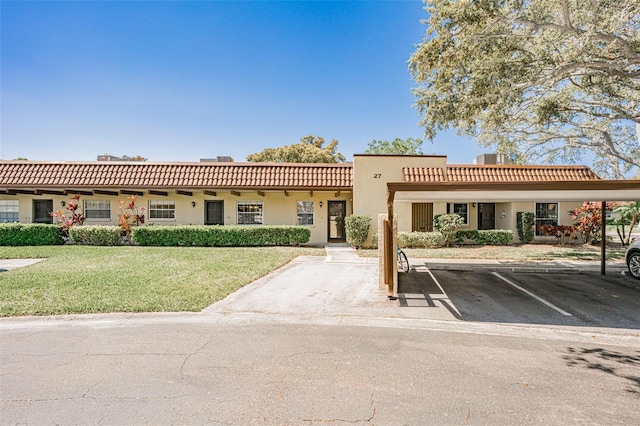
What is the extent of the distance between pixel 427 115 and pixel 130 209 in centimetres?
1476

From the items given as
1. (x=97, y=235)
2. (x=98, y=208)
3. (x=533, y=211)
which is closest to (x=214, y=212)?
(x=97, y=235)

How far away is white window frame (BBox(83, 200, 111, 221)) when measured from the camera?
58.9 feet

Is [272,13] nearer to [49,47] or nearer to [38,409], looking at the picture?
[49,47]

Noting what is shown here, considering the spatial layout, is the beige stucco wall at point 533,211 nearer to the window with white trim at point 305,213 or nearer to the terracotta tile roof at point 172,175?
the terracotta tile roof at point 172,175

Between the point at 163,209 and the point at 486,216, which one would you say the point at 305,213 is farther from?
the point at 486,216

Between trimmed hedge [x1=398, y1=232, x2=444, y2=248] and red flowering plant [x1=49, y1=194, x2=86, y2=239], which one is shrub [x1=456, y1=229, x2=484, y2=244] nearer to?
trimmed hedge [x1=398, y1=232, x2=444, y2=248]

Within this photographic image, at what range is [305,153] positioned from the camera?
3828cm

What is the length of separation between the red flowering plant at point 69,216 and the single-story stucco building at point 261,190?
41cm

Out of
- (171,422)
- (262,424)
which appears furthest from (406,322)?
(171,422)

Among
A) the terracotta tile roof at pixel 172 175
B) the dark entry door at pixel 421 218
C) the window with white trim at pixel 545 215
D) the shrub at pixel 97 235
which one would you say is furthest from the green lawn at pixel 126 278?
the window with white trim at pixel 545 215

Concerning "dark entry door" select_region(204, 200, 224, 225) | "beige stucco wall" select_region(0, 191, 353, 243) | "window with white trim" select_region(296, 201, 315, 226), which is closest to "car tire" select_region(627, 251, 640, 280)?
"beige stucco wall" select_region(0, 191, 353, 243)

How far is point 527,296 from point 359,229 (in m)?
8.38

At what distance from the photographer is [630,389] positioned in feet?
11.7

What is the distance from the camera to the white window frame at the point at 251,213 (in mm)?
18094
